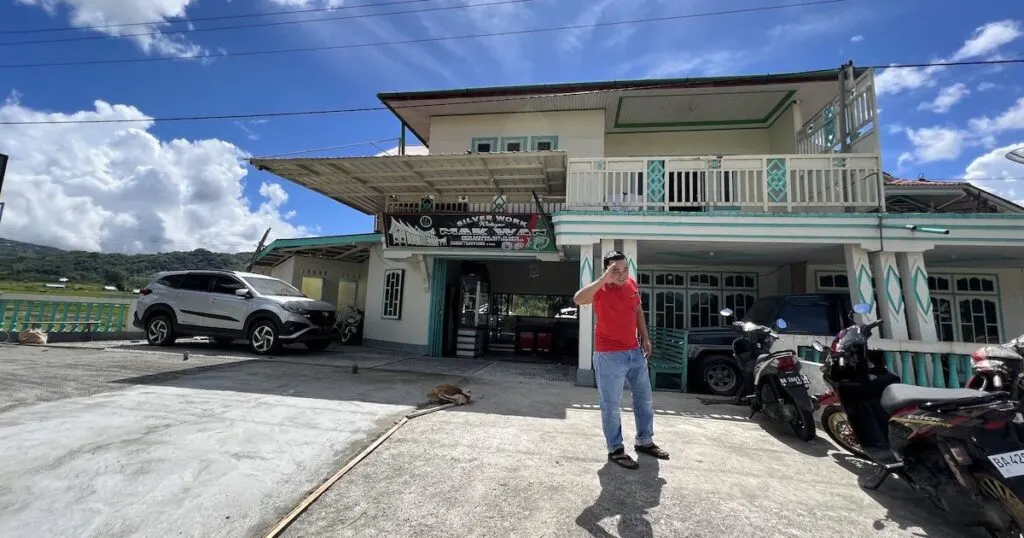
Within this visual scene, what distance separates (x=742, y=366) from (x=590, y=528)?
4188 millimetres

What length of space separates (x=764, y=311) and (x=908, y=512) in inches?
176

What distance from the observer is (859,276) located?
252 inches

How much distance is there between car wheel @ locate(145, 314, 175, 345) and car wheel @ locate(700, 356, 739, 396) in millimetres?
10715

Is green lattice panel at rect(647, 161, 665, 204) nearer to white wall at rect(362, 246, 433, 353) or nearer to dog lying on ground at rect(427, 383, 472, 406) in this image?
dog lying on ground at rect(427, 383, 472, 406)

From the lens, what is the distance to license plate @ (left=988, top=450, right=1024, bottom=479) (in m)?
2.09

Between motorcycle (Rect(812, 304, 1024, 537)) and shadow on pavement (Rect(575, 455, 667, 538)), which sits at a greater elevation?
motorcycle (Rect(812, 304, 1024, 537))

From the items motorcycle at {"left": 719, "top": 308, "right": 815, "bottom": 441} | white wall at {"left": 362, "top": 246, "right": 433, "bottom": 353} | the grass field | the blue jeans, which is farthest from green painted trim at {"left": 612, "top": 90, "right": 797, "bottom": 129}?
the grass field

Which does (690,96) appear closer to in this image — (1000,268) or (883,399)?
(1000,268)

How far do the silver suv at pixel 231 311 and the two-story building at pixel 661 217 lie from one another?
2.12 m

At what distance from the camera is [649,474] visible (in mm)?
3105

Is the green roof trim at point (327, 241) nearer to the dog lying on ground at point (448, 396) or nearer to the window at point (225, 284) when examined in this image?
the window at point (225, 284)

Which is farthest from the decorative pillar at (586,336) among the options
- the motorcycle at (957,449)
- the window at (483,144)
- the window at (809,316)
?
the window at (483,144)

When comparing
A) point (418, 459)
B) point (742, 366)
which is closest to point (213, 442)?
point (418, 459)

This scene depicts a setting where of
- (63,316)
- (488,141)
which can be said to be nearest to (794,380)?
(488,141)
